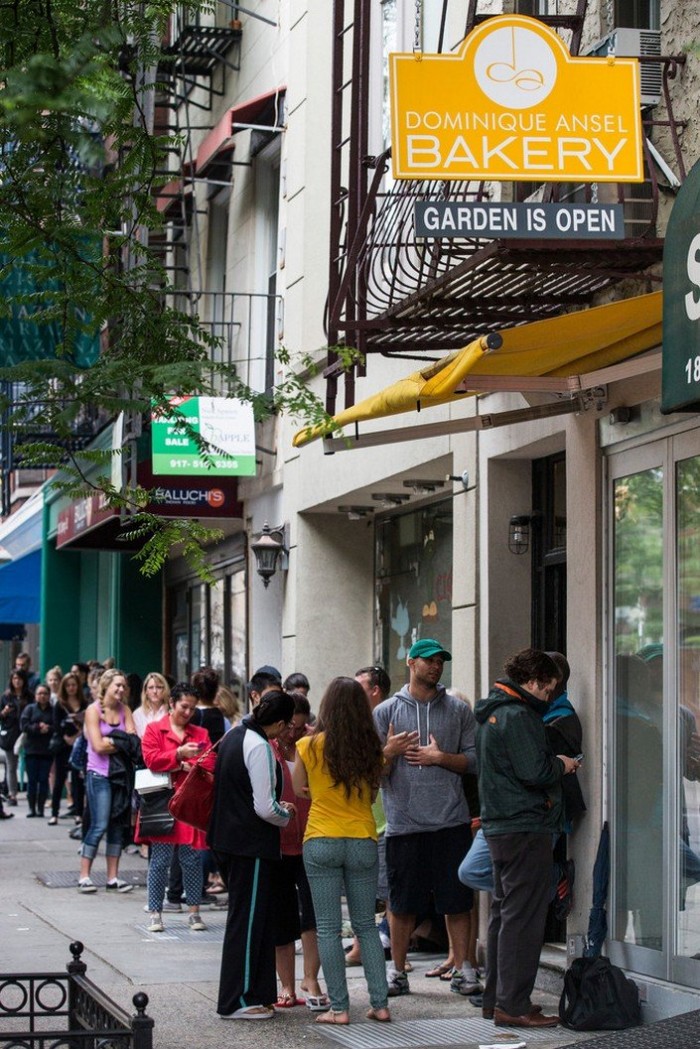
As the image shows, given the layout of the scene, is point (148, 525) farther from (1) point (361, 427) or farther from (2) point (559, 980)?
(1) point (361, 427)

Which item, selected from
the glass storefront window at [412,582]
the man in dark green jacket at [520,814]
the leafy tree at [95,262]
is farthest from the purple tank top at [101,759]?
the leafy tree at [95,262]

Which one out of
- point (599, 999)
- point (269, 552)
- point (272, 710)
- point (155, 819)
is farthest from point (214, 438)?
point (599, 999)

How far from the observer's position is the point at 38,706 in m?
21.8

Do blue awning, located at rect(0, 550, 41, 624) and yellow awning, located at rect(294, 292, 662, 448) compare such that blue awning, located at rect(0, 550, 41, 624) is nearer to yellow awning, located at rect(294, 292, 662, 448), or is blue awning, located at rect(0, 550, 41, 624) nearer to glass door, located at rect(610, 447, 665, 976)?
glass door, located at rect(610, 447, 665, 976)

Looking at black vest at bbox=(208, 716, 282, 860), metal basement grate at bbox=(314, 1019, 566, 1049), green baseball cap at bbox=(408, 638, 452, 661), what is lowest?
metal basement grate at bbox=(314, 1019, 566, 1049)

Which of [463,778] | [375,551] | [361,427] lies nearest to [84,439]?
[375,551]

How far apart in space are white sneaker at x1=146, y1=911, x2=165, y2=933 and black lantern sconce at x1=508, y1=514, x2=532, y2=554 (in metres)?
3.86

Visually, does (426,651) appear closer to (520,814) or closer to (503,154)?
(520,814)

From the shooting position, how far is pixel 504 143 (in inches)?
332

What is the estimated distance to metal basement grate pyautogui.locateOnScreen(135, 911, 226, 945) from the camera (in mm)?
12328

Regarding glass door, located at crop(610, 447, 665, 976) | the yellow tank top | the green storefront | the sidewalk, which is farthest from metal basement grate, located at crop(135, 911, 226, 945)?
the green storefront

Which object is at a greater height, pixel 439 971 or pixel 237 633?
pixel 237 633

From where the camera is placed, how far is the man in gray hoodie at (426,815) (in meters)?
10.2

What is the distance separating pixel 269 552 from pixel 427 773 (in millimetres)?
6830
